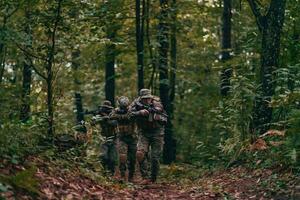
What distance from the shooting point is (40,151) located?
322 inches

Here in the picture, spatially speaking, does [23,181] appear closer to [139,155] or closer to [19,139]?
[19,139]

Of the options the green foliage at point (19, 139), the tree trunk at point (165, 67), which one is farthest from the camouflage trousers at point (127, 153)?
the tree trunk at point (165, 67)

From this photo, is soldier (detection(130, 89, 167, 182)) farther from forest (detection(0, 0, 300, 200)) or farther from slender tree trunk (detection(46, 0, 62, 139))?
slender tree trunk (detection(46, 0, 62, 139))

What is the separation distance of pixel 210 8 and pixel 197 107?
18.5ft

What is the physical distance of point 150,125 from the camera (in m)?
11.5

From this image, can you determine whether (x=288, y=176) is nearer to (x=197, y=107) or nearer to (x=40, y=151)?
(x=40, y=151)

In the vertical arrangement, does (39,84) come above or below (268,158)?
above

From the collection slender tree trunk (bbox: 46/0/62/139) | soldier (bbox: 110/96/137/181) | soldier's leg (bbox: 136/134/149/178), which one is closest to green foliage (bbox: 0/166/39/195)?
slender tree trunk (bbox: 46/0/62/139)

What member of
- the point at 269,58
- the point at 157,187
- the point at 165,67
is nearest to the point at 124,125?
the point at 157,187

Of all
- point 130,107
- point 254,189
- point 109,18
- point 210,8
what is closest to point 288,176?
point 254,189

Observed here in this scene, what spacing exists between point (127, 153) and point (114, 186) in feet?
10.3

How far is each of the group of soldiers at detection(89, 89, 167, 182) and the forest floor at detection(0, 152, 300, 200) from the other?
3.03ft

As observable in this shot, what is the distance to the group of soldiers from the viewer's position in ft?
37.8

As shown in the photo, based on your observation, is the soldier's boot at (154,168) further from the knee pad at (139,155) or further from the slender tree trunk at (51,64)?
the slender tree trunk at (51,64)
